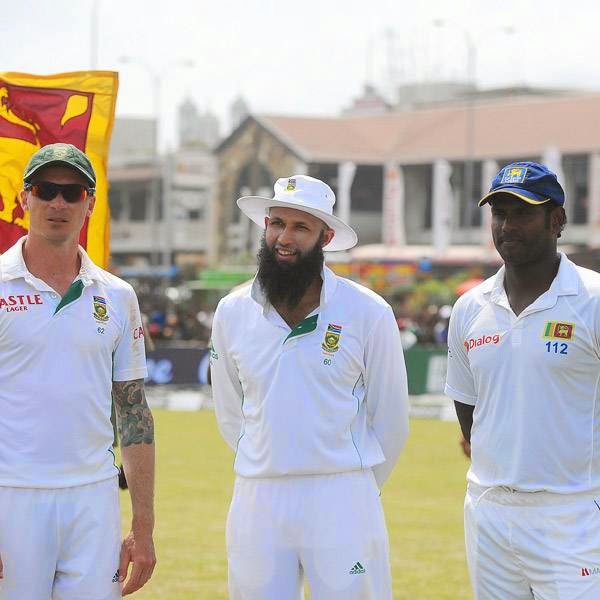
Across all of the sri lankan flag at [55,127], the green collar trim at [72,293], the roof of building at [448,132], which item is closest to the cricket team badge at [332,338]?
the green collar trim at [72,293]

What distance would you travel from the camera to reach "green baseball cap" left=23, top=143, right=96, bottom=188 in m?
5.16

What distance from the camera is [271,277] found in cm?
588

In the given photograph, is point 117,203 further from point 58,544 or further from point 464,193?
point 58,544

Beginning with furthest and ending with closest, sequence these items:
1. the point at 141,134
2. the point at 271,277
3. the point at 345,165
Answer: the point at 141,134
the point at 345,165
the point at 271,277

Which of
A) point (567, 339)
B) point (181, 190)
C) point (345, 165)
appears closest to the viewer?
point (567, 339)

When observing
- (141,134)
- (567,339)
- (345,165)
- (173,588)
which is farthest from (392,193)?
(567,339)

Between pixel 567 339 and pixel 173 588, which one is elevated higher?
pixel 567 339

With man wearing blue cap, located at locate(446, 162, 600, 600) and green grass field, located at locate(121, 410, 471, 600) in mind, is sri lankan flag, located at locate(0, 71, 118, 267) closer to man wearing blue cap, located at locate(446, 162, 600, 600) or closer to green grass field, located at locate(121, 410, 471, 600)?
man wearing blue cap, located at locate(446, 162, 600, 600)

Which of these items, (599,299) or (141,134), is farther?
(141,134)

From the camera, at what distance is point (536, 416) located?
17.9 ft

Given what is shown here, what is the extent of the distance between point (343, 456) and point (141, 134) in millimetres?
90319

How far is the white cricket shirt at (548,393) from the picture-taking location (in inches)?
215

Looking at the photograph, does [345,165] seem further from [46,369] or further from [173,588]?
[46,369]

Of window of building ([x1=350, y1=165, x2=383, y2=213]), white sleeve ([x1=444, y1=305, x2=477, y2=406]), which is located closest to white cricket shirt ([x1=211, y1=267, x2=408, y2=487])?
white sleeve ([x1=444, y1=305, x2=477, y2=406])
